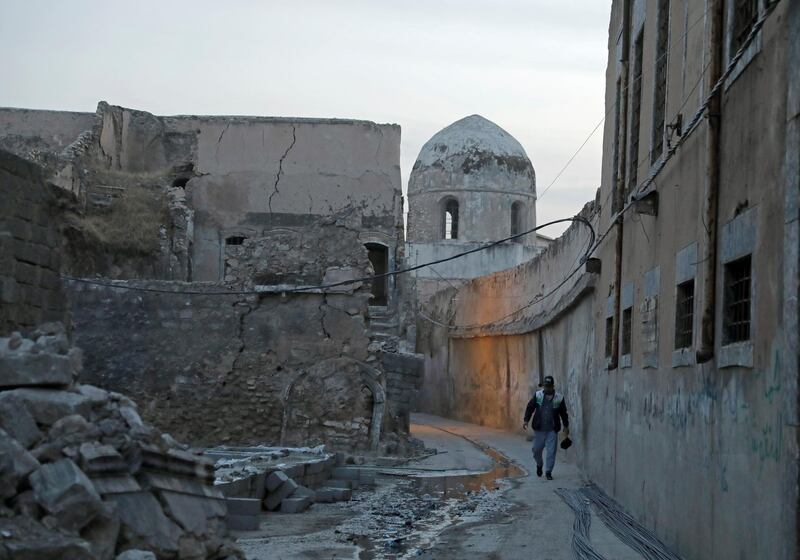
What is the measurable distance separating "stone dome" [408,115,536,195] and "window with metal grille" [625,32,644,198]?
32.2 meters

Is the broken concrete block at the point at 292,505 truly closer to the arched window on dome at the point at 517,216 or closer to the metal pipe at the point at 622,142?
the metal pipe at the point at 622,142

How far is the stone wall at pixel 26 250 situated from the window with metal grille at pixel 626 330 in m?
6.25

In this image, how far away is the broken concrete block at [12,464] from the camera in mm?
6246

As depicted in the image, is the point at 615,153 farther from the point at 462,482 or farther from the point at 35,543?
the point at 35,543

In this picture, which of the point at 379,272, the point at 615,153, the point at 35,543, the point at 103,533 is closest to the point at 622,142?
the point at 615,153

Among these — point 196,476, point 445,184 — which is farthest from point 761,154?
point 445,184

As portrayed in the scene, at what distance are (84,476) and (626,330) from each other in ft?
26.1

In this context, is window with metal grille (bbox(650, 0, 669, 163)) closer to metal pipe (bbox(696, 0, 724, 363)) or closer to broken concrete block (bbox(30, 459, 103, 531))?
metal pipe (bbox(696, 0, 724, 363))

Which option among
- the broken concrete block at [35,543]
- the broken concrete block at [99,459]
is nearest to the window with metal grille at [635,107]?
the broken concrete block at [99,459]

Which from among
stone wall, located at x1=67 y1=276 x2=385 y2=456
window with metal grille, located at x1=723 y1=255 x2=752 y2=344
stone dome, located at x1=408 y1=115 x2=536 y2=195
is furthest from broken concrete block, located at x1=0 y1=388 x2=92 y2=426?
stone dome, located at x1=408 y1=115 x2=536 y2=195

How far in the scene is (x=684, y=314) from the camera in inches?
372

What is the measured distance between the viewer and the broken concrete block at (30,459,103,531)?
6207 mm

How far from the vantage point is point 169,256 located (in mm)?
26203

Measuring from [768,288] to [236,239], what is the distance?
2293 cm
